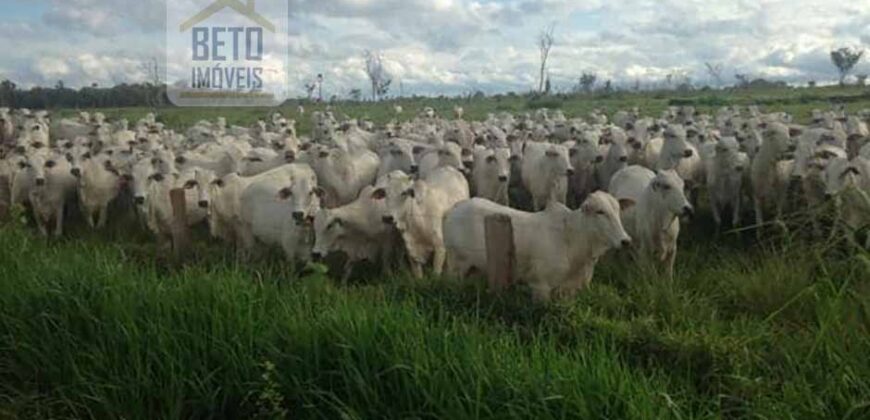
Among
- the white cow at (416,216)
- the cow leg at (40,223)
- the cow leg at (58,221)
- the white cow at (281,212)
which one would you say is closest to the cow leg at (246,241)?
the white cow at (281,212)

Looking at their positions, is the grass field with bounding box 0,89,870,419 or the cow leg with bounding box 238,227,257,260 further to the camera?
the cow leg with bounding box 238,227,257,260

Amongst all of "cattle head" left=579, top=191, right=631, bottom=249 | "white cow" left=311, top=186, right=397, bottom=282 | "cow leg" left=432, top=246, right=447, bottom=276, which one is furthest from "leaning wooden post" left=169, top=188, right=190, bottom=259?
"cattle head" left=579, top=191, right=631, bottom=249

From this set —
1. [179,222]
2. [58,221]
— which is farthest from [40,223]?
[179,222]

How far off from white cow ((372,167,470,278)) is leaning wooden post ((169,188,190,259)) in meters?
2.14

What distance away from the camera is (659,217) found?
30.3 ft

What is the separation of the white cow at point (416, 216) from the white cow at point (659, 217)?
2.01m

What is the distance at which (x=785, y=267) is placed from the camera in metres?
7.40

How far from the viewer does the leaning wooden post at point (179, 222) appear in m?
9.88

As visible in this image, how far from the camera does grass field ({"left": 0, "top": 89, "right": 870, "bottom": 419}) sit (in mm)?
4773

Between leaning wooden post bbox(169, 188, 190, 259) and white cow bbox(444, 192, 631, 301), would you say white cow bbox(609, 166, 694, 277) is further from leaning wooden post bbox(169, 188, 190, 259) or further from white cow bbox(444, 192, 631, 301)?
leaning wooden post bbox(169, 188, 190, 259)

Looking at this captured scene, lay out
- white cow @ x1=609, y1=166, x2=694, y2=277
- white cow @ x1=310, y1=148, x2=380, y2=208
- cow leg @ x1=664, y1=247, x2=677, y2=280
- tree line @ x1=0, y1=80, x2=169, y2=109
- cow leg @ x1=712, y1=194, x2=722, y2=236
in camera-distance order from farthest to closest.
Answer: tree line @ x1=0, y1=80, x2=169, y2=109
white cow @ x1=310, y1=148, x2=380, y2=208
cow leg @ x1=712, y1=194, x2=722, y2=236
white cow @ x1=609, y1=166, x2=694, y2=277
cow leg @ x1=664, y1=247, x2=677, y2=280

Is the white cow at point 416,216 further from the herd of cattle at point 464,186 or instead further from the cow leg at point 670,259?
the cow leg at point 670,259

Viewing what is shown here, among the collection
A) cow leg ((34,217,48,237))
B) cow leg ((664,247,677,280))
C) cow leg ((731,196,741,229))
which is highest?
cow leg ((731,196,741,229))

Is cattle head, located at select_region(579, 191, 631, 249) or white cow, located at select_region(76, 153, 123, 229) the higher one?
cattle head, located at select_region(579, 191, 631, 249)
